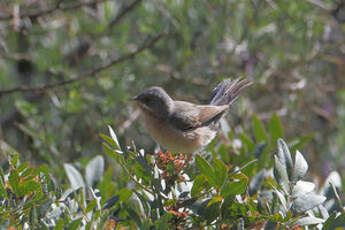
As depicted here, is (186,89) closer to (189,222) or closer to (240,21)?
(240,21)

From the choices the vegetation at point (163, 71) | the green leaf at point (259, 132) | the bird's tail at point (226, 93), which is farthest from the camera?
the vegetation at point (163, 71)

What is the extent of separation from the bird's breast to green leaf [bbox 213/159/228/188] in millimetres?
1275

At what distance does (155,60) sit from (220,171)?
330cm

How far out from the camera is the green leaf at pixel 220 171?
1.85m

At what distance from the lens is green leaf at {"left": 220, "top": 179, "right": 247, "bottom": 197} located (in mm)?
1907

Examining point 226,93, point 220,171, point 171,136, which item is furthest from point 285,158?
point 226,93

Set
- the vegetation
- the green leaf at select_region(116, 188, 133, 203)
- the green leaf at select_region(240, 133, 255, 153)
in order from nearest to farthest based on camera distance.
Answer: the green leaf at select_region(116, 188, 133, 203)
the green leaf at select_region(240, 133, 255, 153)
the vegetation

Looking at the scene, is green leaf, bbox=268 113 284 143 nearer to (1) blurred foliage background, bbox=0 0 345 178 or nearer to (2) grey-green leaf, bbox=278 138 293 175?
(2) grey-green leaf, bbox=278 138 293 175

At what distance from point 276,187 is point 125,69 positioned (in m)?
3.07

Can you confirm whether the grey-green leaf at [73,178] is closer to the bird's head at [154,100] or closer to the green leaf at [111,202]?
the green leaf at [111,202]

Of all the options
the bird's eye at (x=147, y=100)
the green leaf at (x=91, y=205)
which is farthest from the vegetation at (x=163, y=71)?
the green leaf at (x=91, y=205)

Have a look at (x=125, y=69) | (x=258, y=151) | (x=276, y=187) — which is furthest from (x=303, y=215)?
(x=125, y=69)

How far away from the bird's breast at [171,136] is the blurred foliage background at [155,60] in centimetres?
101

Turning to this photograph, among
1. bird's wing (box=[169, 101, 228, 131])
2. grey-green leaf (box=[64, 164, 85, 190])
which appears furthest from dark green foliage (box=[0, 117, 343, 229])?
bird's wing (box=[169, 101, 228, 131])
